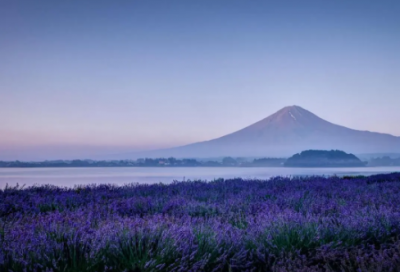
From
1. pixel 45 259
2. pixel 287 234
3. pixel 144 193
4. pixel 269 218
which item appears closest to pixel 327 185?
pixel 144 193

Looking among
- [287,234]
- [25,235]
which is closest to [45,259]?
[25,235]

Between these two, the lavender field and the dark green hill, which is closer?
the lavender field

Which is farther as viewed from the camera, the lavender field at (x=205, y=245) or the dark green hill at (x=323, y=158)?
the dark green hill at (x=323, y=158)

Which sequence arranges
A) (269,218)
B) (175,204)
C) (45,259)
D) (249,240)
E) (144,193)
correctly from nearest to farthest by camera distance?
(45,259) < (249,240) < (269,218) < (175,204) < (144,193)

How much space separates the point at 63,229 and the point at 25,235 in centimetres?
41

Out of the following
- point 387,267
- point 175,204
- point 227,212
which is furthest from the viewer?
point 175,204

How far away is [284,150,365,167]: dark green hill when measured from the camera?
59.8 metres

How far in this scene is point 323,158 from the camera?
62.1 metres

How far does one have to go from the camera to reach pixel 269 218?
217 inches

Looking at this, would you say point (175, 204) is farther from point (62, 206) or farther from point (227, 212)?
point (62, 206)

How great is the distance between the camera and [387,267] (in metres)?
3.87

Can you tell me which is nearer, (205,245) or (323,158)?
(205,245)

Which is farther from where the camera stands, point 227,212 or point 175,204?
point 175,204

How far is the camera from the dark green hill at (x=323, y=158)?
59.8m
